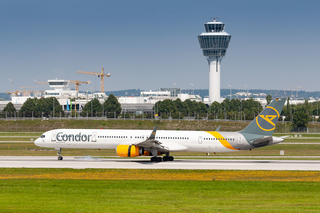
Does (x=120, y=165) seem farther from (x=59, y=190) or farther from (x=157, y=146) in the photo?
(x=59, y=190)

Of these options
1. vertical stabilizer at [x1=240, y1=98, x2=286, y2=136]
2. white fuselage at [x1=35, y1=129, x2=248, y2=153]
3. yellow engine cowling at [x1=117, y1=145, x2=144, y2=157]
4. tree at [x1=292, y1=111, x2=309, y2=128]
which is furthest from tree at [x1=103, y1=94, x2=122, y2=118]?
vertical stabilizer at [x1=240, y1=98, x2=286, y2=136]

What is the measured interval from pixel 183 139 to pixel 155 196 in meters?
20.8

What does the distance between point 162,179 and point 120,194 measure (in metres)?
6.88

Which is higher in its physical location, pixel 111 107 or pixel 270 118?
pixel 111 107

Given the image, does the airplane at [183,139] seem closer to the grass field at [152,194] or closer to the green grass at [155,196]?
the grass field at [152,194]

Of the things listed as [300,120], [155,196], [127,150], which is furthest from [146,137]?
[300,120]

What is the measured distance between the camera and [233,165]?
1629 inches

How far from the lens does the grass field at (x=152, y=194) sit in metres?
21.5

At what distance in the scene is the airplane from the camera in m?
44.2

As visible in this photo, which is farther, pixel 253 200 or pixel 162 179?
pixel 162 179

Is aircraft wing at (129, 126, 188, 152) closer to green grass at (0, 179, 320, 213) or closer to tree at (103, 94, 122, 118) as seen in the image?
green grass at (0, 179, 320, 213)

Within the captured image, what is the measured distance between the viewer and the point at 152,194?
2536 cm

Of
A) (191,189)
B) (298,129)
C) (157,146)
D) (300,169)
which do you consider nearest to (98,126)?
(298,129)

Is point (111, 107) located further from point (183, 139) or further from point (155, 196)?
point (155, 196)
